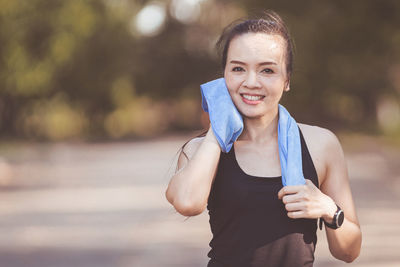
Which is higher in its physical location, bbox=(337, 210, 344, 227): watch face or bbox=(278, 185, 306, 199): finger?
bbox=(278, 185, 306, 199): finger

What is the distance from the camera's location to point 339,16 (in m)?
25.0

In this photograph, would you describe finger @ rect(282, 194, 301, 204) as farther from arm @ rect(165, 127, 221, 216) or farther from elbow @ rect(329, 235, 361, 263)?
elbow @ rect(329, 235, 361, 263)

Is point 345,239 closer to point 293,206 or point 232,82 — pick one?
point 293,206

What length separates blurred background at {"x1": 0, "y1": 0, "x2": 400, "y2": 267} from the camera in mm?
10172

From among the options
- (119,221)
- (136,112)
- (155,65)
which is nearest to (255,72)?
(119,221)

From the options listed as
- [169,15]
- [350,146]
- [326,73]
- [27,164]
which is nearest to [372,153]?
[350,146]

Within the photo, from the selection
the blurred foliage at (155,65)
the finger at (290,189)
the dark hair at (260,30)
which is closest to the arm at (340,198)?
→ the finger at (290,189)

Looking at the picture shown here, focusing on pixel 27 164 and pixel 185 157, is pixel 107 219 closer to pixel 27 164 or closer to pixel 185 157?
pixel 185 157

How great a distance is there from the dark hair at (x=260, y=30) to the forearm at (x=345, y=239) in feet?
1.92

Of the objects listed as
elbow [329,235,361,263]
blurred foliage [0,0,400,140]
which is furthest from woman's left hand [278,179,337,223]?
blurred foliage [0,0,400,140]

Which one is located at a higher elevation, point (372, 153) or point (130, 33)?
point (130, 33)

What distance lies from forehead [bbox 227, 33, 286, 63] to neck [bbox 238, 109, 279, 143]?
0.22m

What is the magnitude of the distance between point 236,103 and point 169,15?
58182 millimetres

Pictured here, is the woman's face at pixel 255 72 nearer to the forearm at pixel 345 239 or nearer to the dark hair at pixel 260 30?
the dark hair at pixel 260 30
